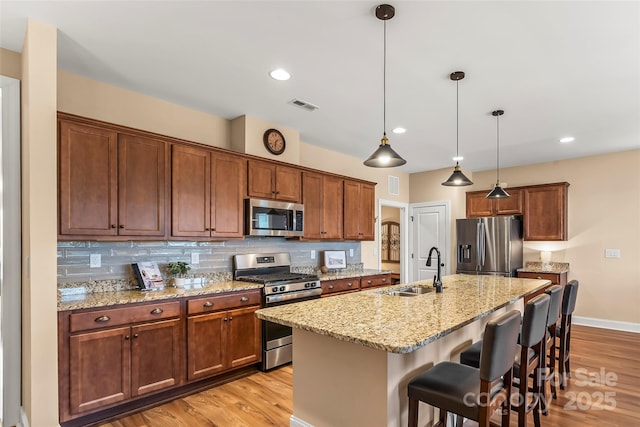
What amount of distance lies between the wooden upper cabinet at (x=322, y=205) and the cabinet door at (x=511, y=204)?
Result: 3208 millimetres

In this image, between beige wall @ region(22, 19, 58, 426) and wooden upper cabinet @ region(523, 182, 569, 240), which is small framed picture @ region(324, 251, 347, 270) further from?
beige wall @ region(22, 19, 58, 426)

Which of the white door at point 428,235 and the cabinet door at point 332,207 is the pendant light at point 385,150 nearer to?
the cabinet door at point 332,207

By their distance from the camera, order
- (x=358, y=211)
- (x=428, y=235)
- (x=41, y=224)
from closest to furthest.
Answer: (x=41, y=224), (x=358, y=211), (x=428, y=235)

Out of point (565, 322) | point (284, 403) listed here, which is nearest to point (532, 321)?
point (565, 322)

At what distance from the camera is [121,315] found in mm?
2627

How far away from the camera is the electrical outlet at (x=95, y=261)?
2924 mm

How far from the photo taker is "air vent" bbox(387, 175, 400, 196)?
267 inches

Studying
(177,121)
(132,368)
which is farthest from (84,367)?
(177,121)

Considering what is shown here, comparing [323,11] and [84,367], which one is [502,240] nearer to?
[323,11]

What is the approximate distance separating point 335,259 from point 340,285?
815mm

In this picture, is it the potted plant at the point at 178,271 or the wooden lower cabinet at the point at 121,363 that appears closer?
the wooden lower cabinet at the point at 121,363

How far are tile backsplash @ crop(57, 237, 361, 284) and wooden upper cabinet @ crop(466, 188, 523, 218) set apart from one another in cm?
375

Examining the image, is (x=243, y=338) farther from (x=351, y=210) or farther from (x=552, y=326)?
(x=552, y=326)

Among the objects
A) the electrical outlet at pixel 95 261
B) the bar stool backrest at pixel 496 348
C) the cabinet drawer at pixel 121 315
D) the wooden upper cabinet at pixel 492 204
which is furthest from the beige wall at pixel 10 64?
the wooden upper cabinet at pixel 492 204
